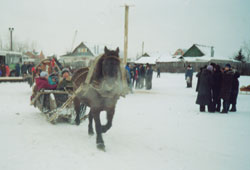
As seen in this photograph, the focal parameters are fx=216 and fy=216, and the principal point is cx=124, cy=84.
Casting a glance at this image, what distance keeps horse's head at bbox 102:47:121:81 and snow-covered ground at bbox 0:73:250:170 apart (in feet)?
4.61

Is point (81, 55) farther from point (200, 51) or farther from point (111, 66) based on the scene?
point (111, 66)

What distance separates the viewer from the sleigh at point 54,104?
575 cm

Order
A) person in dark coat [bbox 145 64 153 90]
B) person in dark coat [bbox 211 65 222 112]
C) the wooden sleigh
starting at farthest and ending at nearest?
person in dark coat [bbox 145 64 153 90]
person in dark coat [bbox 211 65 222 112]
the wooden sleigh

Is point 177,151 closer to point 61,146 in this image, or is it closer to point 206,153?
point 206,153

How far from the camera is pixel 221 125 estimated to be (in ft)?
20.7

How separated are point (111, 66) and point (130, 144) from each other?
5.70 feet

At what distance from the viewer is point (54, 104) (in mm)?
5766

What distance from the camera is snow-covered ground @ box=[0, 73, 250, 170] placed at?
11.5 ft

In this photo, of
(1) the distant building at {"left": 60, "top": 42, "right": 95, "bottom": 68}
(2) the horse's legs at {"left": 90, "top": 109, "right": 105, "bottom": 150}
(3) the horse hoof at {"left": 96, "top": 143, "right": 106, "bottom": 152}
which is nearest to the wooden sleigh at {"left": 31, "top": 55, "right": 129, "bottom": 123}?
(2) the horse's legs at {"left": 90, "top": 109, "right": 105, "bottom": 150}

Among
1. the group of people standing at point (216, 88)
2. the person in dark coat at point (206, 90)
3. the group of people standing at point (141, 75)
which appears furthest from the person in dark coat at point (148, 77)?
the person in dark coat at point (206, 90)

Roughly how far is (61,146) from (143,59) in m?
47.1

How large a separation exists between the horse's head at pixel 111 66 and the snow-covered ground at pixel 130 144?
140 cm

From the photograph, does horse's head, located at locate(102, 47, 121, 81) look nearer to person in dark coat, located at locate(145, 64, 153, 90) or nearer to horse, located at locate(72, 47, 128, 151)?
horse, located at locate(72, 47, 128, 151)

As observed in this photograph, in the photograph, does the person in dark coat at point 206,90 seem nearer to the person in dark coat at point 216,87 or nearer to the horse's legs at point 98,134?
the person in dark coat at point 216,87
